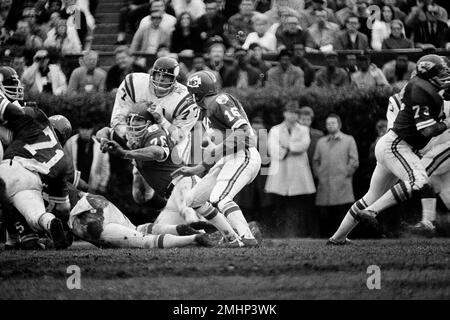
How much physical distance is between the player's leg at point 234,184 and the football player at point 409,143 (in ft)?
3.47

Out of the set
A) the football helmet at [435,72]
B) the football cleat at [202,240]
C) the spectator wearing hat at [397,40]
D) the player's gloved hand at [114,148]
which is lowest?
the football cleat at [202,240]

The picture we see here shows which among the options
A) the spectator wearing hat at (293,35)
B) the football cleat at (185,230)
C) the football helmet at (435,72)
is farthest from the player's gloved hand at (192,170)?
the spectator wearing hat at (293,35)

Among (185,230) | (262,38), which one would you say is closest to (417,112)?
(185,230)

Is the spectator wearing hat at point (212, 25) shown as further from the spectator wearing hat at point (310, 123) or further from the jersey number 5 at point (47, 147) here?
the jersey number 5 at point (47, 147)

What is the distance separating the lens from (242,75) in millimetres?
13570

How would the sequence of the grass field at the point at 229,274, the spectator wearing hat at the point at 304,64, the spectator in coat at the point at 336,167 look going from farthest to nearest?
the spectator wearing hat at the point at 304,64 < the spectator in coat at the point at 336,167 < the grass field at the point at 229,274

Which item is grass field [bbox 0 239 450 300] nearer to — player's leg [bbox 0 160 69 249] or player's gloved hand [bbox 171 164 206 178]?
player's leg [bbox 0 160 69 249]

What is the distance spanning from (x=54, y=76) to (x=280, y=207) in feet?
13.4

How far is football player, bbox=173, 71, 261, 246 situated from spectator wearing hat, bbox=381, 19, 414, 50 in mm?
4562

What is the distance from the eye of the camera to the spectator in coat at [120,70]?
13945 mm

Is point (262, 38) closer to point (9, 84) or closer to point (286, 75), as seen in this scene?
point (286, 75)

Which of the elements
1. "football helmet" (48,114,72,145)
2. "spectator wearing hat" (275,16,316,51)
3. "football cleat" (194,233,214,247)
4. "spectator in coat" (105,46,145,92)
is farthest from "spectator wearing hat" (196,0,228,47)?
"football cleat" (194,233,214,247)
